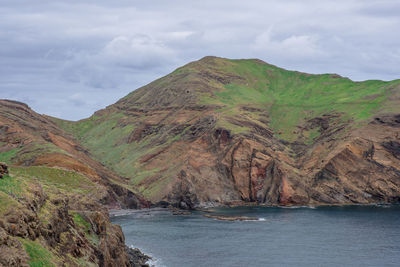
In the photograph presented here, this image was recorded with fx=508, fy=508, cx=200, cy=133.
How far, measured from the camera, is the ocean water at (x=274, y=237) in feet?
316

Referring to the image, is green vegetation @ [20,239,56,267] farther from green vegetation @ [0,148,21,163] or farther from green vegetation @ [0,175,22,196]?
green vegetation @ [0,148,21,163]

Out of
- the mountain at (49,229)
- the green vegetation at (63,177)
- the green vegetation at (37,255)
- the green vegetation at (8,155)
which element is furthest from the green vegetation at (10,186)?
the green vegetation at (8,155)

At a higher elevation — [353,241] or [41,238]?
[41,238]

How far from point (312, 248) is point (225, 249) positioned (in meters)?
18.2

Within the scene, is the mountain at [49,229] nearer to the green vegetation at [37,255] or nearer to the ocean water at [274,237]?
the green vegetation at [37,255]

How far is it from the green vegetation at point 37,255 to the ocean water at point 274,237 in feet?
166

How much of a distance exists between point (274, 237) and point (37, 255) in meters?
83.7

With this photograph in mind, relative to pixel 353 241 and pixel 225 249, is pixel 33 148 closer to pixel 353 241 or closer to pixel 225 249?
pixel 225 249

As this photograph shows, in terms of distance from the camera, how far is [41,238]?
4744 cm

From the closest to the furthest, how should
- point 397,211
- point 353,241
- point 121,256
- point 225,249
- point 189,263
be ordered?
point 121,256, point 189,263, point 225,249, point 353,241, point 397,211

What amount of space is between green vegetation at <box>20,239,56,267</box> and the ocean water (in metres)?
50.5

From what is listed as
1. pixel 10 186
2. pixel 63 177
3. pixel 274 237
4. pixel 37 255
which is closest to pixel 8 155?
pixel 63 177

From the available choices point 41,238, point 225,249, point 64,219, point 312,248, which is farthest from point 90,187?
point 41,238

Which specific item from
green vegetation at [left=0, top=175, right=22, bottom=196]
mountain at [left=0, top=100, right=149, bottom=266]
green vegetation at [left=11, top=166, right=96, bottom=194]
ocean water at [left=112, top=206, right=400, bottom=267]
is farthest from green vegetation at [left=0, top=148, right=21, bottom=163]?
green vegetation at [left=0, top=175, right=22, bottom=196]
